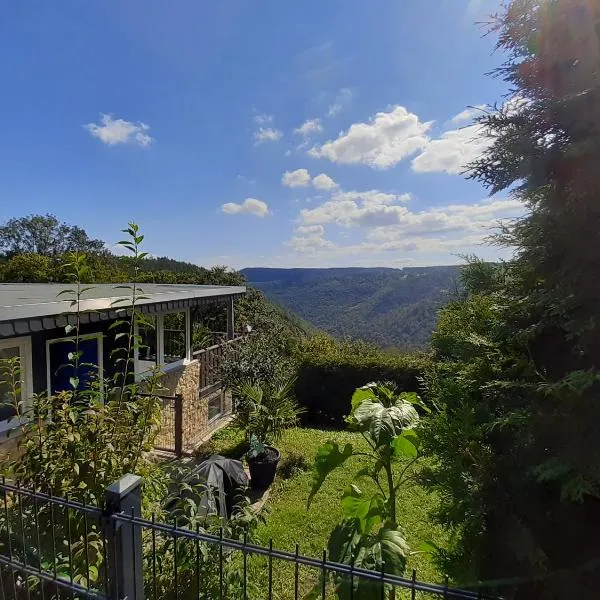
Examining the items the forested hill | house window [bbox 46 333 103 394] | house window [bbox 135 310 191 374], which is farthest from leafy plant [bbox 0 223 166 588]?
the forested hill

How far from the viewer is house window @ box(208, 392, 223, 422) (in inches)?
427

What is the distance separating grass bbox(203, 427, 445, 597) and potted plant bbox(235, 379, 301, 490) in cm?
43

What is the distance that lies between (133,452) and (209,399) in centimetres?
784

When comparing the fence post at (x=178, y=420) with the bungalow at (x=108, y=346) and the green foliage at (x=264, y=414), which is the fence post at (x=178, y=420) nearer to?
the bungalow at (x=108, y=346)

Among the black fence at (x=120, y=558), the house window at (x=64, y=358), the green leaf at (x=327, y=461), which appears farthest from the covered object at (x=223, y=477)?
the house window at (x=64, y=358)

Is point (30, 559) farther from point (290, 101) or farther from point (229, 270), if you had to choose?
point (229, 270)

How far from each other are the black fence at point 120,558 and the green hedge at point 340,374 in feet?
27.6

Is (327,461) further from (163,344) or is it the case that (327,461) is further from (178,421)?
(163,344)

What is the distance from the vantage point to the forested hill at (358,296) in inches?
2002

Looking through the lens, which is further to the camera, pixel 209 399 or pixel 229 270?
pixel 229 270

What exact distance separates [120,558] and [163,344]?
26.3 ft

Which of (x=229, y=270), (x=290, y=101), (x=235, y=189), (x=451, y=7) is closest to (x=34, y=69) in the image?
(x=290, y=101)

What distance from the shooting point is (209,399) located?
35.3 ft

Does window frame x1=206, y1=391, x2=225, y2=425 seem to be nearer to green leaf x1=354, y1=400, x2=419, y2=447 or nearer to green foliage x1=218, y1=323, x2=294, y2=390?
green foliage x1=218, y1=323, x2=294, y2=390
